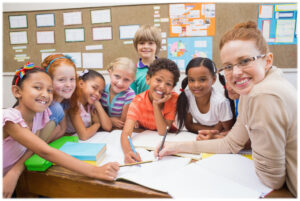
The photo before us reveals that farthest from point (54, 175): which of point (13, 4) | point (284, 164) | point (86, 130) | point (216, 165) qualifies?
point (13, 4)

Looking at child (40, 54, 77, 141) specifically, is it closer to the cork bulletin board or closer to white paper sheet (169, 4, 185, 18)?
the cork bulletin board

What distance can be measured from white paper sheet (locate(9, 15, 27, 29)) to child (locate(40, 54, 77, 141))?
211 centimetres

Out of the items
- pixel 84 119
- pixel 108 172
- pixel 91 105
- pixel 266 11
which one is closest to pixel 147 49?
pixel 91 105

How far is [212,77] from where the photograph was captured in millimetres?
1047

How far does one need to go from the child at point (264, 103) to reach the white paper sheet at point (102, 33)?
202 cm

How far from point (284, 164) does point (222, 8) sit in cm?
215

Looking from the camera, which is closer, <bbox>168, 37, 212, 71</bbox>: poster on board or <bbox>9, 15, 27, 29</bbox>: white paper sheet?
<bbox>168, 37, 212, 71</bbox>: poster on board

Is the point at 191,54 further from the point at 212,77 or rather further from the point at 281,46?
the point at 212,77

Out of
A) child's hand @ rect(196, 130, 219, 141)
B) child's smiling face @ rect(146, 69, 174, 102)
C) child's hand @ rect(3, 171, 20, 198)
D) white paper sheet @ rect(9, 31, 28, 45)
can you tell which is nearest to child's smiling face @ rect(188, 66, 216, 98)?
child's smiling face @ rect(146, 69, 174, 102)

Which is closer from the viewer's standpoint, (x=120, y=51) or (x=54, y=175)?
(x=54, y=175)

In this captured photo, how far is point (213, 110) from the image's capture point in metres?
1.10

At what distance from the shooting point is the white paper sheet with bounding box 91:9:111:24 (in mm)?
2416

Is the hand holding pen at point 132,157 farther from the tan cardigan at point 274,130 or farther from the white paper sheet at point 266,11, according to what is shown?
the white paper sheet at point 266,11

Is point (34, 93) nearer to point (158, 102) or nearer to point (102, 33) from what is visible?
point (158, 102)
